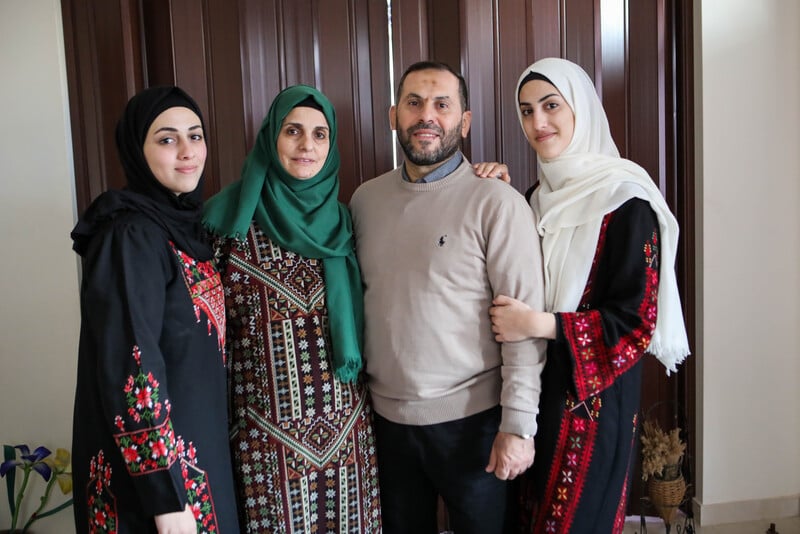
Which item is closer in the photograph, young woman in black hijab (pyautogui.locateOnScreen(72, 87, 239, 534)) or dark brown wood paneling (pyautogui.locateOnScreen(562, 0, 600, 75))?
young woman in black hijab (pyautogui.locateOnScreen(72, 87, 239, 534))

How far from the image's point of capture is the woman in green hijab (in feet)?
4.38

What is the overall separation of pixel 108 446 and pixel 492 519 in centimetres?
88

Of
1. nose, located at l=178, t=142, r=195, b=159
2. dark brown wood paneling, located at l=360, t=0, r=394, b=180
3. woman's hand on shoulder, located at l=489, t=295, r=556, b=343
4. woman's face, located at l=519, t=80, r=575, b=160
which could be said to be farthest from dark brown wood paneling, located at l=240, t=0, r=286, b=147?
woman's hand on shoulder, located at l=489, t=295, r=556, b=343

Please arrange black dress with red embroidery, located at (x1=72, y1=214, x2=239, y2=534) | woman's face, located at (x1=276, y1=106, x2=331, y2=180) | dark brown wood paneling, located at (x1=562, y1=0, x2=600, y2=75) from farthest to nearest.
→ dark brown wood paneling, located at (x1=562, y1=0, x2=600, y2=75), woman's face, located at (x1=276, y1=106, x2=331, y2=180), black dress with red embroidery, located at (x1=72, y1=214, x2=239, y2=534)

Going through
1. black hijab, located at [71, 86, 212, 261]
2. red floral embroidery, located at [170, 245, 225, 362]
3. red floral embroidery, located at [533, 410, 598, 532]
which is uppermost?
black hijab, located at [71, 86, 212, 261]

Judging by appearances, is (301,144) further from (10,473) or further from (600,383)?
(10,473)

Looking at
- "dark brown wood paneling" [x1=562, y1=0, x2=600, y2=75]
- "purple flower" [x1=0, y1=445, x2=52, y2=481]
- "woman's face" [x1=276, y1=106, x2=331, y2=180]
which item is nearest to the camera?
"woman's face" [x1=276, y1=106, x2=331, y2=180]

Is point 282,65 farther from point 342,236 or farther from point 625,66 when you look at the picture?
point 625,66

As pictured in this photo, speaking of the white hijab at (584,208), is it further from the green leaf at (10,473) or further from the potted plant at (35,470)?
the green leaf at (10,473)

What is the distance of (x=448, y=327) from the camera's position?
135cm

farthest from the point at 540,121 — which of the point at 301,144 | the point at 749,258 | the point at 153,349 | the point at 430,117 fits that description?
the point at 749,258

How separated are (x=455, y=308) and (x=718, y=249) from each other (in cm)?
132

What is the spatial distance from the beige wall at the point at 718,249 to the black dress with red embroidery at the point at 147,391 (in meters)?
0.94

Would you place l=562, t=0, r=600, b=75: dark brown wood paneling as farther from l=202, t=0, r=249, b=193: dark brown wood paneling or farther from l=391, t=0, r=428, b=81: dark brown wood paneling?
l=202, t=0, r=249, b=193: dark brown wood paneling
